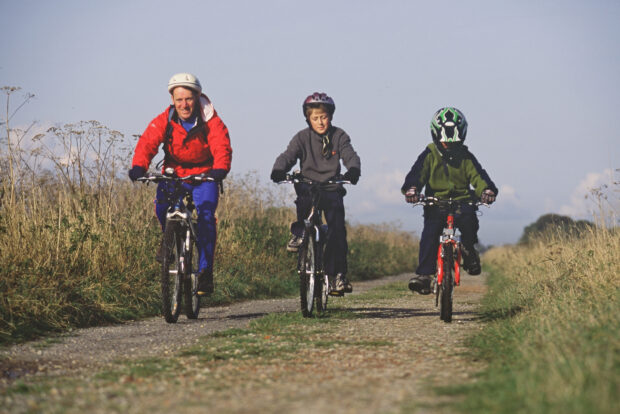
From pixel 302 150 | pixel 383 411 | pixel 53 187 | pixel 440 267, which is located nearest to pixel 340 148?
pixel 302 150

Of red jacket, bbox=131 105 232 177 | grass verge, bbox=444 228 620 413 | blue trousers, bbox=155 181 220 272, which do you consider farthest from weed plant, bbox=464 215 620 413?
red jacket, bbox=131 105 232 177

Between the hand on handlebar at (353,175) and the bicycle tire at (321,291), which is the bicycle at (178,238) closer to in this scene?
the bicycle tire at (321,291)

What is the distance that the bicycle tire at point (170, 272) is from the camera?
273 inches

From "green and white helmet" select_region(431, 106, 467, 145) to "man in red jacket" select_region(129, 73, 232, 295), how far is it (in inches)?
87.5

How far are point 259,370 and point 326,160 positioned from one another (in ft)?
12.0

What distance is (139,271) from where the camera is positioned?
27.5 ft

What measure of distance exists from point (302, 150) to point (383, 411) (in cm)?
494

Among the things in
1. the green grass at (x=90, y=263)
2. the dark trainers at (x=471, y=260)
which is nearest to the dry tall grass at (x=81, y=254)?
the green grass at (x=90, y=263)

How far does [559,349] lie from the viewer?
13.7 ft

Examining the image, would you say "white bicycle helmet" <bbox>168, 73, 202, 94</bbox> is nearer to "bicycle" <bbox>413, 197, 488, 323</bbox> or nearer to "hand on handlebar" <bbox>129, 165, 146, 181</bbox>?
"hand on handlebar" <bbox>129, 165, 146, 181</bbox>

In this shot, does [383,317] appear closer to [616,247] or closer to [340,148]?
[340,148]

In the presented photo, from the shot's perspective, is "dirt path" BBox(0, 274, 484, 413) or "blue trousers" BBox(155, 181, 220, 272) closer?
"dirt path" BBox(0, 274, 484, 413)

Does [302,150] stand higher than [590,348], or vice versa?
[302,150]

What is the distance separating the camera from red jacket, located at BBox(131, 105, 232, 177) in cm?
748
